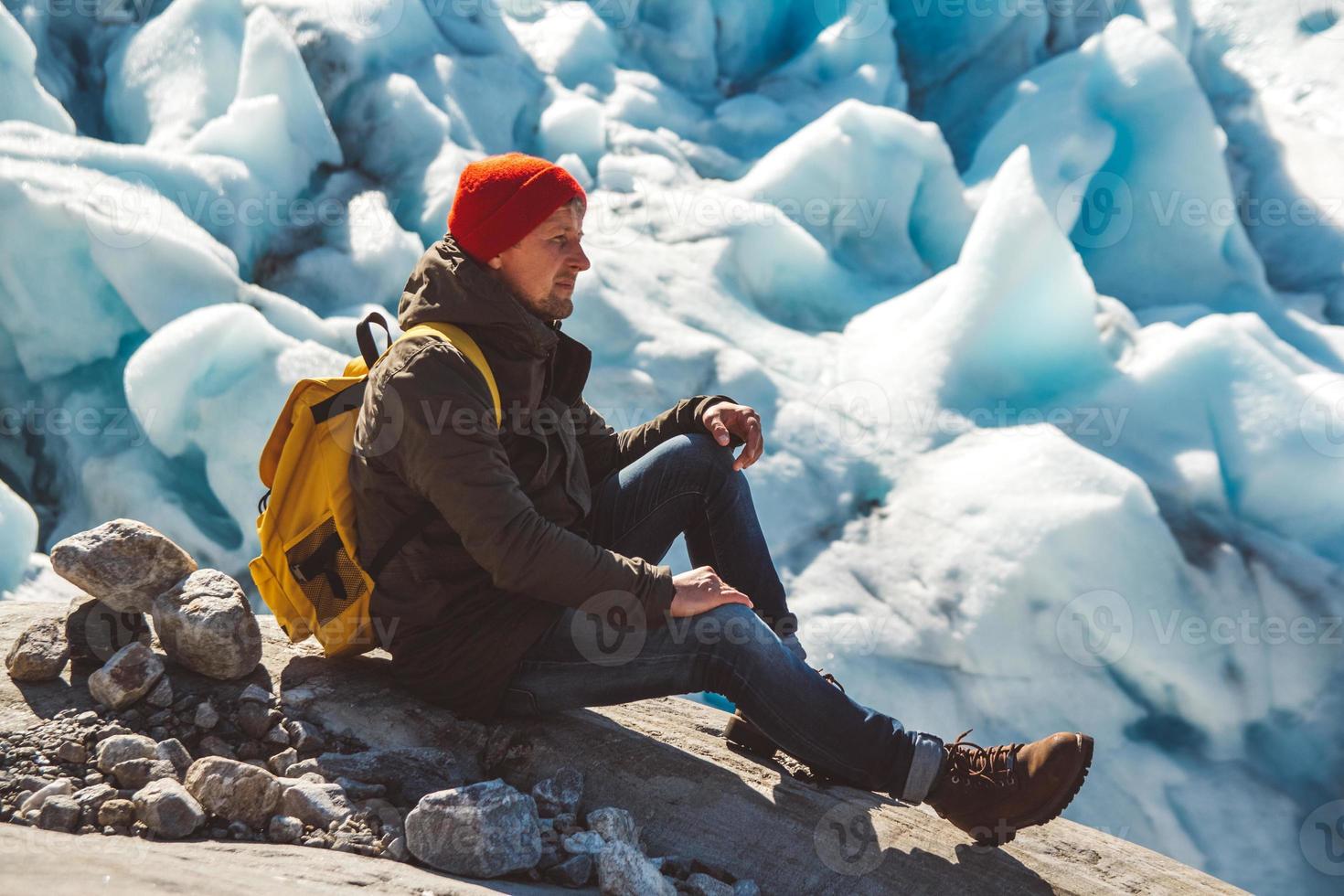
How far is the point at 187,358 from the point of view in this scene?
3.95 metres

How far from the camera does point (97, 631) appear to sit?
1.96 meters

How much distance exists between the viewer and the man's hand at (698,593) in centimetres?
174

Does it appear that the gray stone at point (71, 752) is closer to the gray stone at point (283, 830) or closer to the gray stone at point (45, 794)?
the gray stone at point (45, 794)

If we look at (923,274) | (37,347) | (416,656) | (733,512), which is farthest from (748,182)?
(416,656)

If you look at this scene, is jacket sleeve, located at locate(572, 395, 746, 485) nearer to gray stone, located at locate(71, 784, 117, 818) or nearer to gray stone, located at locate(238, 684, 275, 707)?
gray stone, located at locate(238, 684, 275, 707)

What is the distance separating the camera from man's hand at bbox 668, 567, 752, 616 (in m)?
1.74

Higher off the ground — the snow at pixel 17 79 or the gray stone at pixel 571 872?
the snow at pixel 17 79
